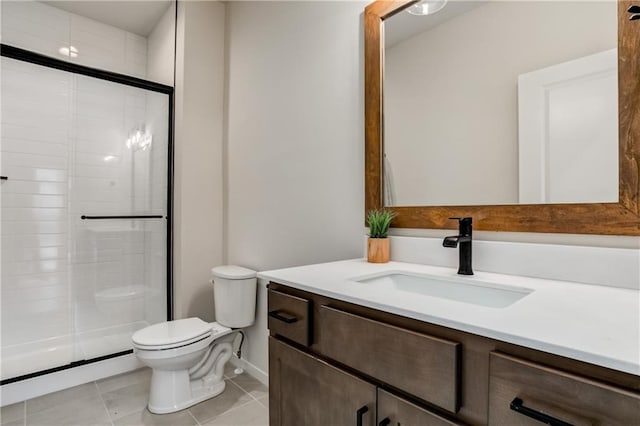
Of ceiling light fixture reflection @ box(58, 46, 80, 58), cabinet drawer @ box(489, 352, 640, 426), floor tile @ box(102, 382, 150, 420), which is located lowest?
floor tile @ box(102, 382, 150, 420)

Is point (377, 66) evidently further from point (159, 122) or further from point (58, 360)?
point (58, 360)

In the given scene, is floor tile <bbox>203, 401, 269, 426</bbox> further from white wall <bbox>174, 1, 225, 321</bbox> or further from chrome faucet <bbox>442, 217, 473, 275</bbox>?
chrome faucet <bbox>442, 217, 473, 275</bbox>

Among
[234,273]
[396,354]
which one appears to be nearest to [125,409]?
[234,273]

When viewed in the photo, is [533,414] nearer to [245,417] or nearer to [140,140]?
[245,417]

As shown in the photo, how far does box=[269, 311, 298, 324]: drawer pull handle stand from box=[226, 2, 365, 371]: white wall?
1.90ft

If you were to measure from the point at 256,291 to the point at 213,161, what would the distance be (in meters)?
1.02

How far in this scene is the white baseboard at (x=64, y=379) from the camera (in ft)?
6.55

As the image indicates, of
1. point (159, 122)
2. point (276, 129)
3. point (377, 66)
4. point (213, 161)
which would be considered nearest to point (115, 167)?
point (159, 122)

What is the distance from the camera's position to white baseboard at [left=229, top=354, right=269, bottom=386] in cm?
218

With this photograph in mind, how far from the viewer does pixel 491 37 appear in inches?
48.3

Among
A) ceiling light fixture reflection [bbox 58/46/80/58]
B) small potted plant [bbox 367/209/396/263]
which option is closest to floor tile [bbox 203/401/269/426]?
small potted plant [bbox 367/209/396/263]

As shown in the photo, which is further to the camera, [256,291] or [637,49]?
[256,291]

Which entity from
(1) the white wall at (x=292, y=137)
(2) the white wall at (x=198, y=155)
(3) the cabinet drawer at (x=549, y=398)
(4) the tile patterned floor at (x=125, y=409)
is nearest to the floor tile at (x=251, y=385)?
(4) the tile patterned floor at (x=125, y=409)

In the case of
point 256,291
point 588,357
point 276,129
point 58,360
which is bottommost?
point 58,360
